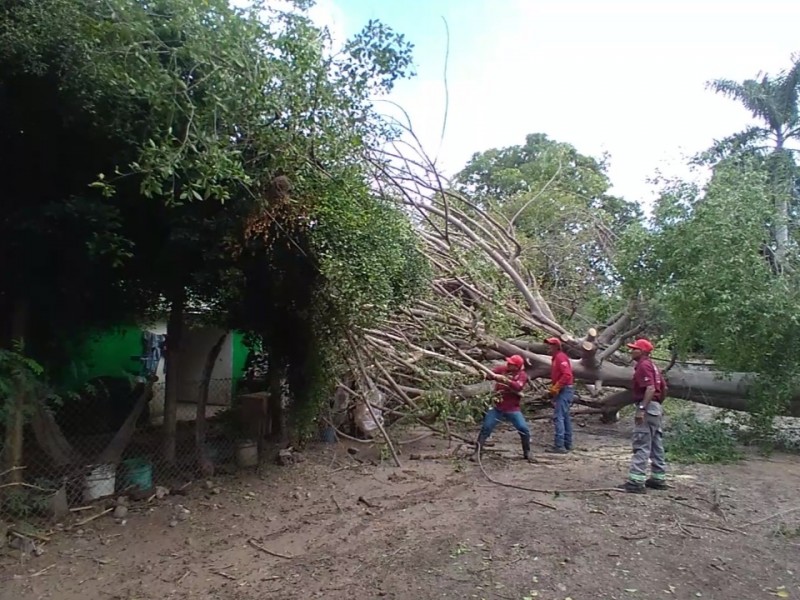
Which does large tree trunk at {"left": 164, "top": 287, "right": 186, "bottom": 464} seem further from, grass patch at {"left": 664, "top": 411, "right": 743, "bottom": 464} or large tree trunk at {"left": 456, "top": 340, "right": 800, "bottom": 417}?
grass patch at {"left": 664, "top": 411, "right": 743, "bottom": 464}

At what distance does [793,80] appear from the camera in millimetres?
17422

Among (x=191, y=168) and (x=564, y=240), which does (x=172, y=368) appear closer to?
(x=191, y=168)

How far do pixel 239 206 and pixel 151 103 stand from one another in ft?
4.46

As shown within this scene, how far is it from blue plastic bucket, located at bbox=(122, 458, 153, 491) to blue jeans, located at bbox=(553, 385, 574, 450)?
517 centimetres

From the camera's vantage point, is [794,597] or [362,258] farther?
[362,258]

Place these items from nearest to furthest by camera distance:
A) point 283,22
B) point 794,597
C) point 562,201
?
point 794,597, point 283,22, point 562,201

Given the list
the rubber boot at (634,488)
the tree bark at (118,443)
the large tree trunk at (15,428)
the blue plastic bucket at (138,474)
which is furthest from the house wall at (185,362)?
the rubber boot at (634,488)

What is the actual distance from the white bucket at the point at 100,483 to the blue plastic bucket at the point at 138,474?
0.41 ft

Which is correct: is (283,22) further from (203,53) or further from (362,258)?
(362,258)

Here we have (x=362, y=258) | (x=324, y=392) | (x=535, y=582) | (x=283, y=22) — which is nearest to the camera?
(x=535, y=582)

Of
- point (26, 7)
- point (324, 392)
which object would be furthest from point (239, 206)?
point (324, 392)

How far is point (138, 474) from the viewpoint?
6.18 meters

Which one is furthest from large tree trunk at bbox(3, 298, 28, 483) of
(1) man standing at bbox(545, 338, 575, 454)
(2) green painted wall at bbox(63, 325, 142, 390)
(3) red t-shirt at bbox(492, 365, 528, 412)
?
(1) man standing at bbox(545, 338, 575, 454)

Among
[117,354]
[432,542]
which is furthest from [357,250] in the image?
[117,354]
